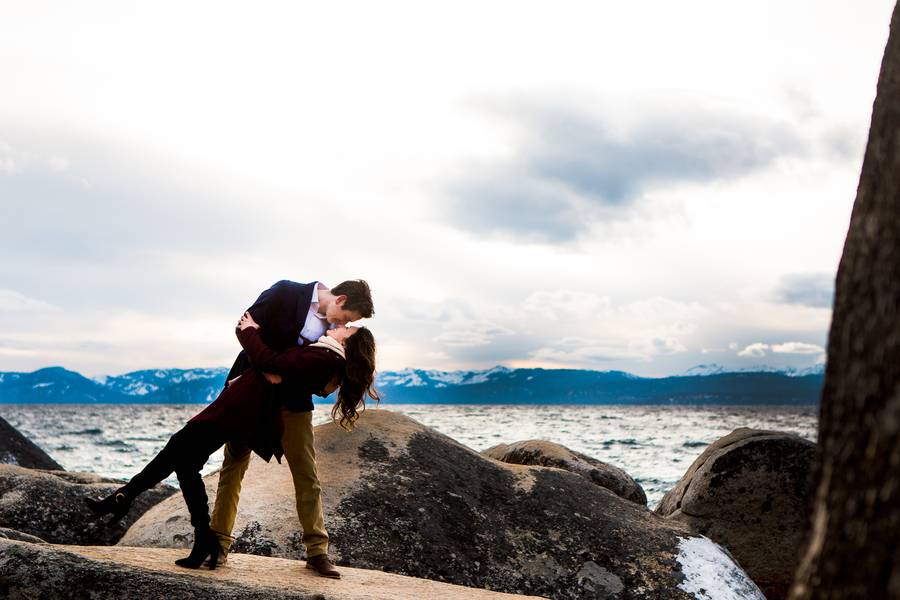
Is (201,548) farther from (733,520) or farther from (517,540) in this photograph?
(733,520)

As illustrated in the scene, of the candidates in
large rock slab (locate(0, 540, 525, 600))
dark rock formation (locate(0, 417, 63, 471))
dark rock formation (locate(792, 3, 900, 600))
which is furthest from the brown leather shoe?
dark rock formation (locate(0, 417, 63, 471))

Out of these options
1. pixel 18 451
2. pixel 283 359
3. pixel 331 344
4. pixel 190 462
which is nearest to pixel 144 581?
pixel 190 462

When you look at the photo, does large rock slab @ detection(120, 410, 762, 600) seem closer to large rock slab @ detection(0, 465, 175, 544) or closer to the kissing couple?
the kissing couple

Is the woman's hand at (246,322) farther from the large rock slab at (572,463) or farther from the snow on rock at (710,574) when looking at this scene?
the large rock slab at (572,463)

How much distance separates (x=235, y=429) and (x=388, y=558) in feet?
7.81

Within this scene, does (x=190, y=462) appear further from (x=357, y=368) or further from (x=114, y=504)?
(x=357, y=368)

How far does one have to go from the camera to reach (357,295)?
5.62 metres

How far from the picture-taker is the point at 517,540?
7.52 m

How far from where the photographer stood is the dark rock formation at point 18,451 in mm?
17234

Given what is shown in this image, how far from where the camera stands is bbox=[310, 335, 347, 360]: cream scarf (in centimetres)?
548

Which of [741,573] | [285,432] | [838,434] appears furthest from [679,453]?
[838,434]

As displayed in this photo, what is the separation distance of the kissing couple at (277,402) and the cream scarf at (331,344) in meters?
0.01

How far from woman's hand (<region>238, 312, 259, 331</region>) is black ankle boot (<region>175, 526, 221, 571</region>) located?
1345mm

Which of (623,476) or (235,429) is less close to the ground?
(235,429)
